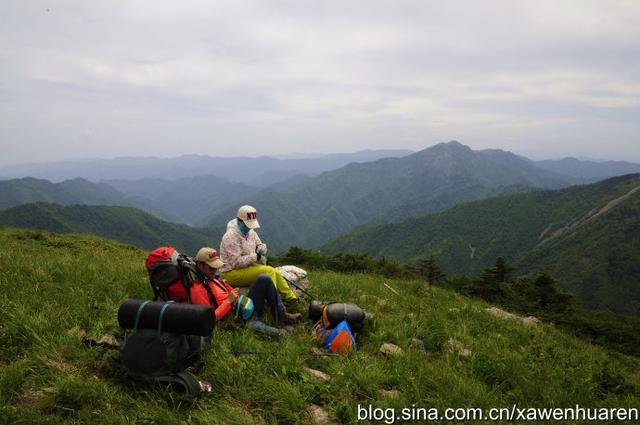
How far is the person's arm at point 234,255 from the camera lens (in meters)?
7.76

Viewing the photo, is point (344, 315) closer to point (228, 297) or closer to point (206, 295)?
point (228, 297)

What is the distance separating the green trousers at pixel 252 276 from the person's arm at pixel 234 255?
0.47 ft

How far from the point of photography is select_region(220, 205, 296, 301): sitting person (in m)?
7.77

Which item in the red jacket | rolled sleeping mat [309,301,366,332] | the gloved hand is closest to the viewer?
the red jacket

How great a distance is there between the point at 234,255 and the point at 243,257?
205 millimetres

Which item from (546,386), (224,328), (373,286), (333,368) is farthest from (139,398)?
(373,286)

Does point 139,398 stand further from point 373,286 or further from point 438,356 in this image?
point 373,286

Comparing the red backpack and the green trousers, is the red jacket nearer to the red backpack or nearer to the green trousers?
the red backpack

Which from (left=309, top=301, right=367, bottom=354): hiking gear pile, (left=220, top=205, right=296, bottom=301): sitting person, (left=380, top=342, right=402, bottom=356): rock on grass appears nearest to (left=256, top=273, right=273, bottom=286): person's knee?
(left=220, top=205, right=296, bottom=301): sitting person

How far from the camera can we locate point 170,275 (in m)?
5.62

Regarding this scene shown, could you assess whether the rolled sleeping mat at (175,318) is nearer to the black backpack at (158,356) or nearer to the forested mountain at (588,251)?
the black backpack at (158,356)

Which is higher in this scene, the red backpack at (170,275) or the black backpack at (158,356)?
the red backpack at (170,275)

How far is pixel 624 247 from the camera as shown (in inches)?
5527

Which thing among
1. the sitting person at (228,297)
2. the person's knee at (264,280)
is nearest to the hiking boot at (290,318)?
the sitting person at (228,297)
